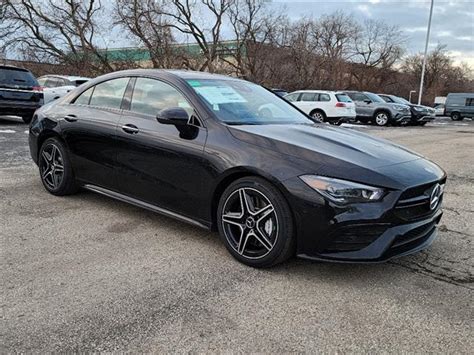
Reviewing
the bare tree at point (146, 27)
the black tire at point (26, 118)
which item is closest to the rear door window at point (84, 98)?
the black tire at point (26, 118)

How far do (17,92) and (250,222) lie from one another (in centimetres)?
1013

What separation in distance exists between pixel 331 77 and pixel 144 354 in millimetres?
40276

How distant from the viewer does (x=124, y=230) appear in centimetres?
400

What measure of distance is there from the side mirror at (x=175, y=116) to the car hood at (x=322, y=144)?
39 centimetres

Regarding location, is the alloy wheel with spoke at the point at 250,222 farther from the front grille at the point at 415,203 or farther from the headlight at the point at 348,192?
the front grille at the point at 415,203

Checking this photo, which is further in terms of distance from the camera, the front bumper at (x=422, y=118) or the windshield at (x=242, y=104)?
the front bumper at (x=422, y=118)

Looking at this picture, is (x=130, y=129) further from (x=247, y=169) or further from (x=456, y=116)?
(x=456, y=116)

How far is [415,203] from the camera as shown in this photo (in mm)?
3088

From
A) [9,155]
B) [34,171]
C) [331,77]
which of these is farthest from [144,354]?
[331,77]

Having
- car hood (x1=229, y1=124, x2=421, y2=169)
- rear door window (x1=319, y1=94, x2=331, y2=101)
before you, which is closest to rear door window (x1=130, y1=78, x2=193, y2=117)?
car hood (x1=229, y1=124, x2=421, y2=169)

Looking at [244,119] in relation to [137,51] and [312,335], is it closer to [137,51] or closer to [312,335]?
[312,335]

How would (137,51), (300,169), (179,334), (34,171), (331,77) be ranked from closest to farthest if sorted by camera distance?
(179,334) < (300,169) < (34,171) < (137,51) < (331,77)

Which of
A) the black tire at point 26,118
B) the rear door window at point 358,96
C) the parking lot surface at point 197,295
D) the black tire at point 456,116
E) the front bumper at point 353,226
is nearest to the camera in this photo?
the parking lot surface at point 197,295

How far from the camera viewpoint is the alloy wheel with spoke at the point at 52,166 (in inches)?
192
